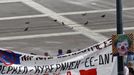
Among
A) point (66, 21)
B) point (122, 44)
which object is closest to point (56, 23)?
point (66, 21)

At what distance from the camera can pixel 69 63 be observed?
738 centimetres

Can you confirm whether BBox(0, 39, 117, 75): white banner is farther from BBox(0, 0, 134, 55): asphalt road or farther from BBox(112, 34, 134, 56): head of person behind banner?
BBox(0, 0, 134, 55): asphalt road

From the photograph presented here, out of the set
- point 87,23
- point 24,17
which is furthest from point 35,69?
point 24,17

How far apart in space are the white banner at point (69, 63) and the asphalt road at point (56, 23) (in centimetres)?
1277

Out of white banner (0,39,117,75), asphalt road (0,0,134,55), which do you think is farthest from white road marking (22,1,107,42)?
white banner (0,39,117,75)

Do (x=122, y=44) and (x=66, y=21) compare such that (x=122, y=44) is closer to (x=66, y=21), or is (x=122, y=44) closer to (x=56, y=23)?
(x=56, y=23)

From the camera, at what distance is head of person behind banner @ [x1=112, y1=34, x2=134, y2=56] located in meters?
7.14

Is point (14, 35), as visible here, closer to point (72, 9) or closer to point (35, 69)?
point (72, 9)

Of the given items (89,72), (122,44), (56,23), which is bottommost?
(56,23)

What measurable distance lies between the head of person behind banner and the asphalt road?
43.2 ft

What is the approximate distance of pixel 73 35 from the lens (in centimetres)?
2444

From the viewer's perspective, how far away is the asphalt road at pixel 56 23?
74.1 feet

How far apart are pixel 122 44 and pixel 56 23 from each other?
68.2 ft

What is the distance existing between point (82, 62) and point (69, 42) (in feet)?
50.5
